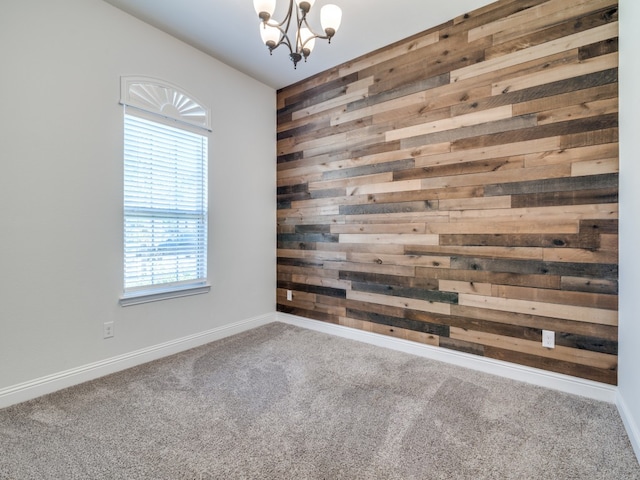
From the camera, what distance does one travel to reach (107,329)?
251 centimetres

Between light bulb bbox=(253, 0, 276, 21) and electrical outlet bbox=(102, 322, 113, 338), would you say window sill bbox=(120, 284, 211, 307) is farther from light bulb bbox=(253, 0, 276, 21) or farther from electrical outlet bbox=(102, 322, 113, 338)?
light bulb bbox=(253, 0, 276, 21)

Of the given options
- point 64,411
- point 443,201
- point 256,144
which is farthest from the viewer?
point 256,144

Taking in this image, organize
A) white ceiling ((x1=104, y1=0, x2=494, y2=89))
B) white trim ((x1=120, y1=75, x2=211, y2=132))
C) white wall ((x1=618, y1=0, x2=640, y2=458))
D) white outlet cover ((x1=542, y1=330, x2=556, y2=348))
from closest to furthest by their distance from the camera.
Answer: white wall ((x1=618, y1=0, x2=640, y2=458)) → white outlet cover ((x1=542, y1=330, x2=556, y2=348)) → white ceiling ((x1=104, y1=0, x2=494, y2=89)) → white trim ((x1=120, y1=75, x2=211, y2=132))

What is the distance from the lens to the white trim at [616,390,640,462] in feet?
5.31

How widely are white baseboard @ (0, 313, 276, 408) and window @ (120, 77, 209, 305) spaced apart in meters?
0.45

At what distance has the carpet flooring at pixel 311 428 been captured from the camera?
1.52 meters

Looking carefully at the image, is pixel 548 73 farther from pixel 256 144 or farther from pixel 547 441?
pixel 256 144

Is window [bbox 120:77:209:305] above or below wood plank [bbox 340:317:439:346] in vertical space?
above

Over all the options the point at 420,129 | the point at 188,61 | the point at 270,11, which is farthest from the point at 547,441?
the point at 188,61

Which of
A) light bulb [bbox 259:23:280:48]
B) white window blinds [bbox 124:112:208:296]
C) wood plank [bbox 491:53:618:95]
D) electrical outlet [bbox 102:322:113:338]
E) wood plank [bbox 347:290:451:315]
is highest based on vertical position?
light bulb [bbox 259:23:280:48]

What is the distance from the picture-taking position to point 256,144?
372 cm

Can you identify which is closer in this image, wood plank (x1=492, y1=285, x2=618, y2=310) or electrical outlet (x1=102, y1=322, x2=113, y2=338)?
wood plank (x1=492, y1=285, x2=618, y2=310)

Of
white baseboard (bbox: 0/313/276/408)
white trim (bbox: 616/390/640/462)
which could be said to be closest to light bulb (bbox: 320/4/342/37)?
white trim (bbox: 616/390/640/462)

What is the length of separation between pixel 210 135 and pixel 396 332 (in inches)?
106
